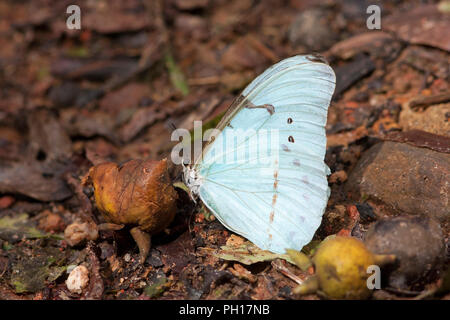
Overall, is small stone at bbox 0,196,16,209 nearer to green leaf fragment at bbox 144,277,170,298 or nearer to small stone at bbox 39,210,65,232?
small stone at bbox 39,210,65,232

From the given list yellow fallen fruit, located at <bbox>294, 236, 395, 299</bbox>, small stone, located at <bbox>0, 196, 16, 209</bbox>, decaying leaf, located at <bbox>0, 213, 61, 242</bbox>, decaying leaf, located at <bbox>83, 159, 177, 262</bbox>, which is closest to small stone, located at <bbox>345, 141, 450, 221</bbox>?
yellow fallen fruit, located at <bbox>294, 236, 395, 299</bbox>

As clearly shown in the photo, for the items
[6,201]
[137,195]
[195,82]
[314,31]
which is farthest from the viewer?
[195,82]

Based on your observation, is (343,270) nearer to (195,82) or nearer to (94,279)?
Result: (94,279)

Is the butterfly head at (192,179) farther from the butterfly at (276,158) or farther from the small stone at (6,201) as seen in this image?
the small stone at (6,201)

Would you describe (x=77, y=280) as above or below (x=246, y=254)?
below

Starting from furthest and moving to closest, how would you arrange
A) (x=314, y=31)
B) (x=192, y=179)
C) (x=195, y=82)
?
(x=195, y=82), (x=314, y=31), (x=192, y=179)

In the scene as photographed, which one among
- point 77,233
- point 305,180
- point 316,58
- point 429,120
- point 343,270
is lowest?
point 77,233

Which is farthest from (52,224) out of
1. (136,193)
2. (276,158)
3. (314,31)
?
(314,31)
